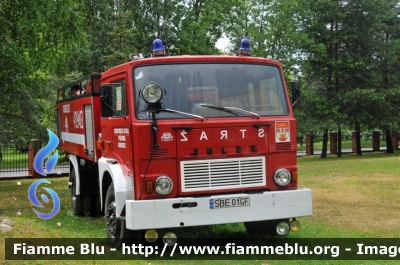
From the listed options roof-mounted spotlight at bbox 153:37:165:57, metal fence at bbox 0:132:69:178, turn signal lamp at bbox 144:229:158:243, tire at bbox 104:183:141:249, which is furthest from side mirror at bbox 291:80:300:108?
metal fence at bbox 0:132:69:178

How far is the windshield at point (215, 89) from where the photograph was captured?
25.3 ft

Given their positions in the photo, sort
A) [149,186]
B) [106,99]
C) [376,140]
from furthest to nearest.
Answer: [376,140], [106,99], [149,186]

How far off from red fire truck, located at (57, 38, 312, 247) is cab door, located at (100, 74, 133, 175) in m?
0.01

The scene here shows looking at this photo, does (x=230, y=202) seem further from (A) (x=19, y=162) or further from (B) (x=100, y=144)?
(A) (x=19, y=162)

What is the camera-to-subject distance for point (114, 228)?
8.26 meters

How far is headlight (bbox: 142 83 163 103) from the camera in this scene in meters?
7.35

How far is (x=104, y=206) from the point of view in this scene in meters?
9.24

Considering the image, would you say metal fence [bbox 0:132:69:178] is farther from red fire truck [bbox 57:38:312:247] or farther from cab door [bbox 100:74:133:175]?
red fire truck [bbox 57:38:312:247]

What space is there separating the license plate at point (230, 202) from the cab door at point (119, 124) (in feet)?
3.92

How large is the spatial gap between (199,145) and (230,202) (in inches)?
33.2

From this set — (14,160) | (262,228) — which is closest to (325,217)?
(262,228)

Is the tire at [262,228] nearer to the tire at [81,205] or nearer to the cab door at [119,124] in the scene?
the cab door at [119,124]

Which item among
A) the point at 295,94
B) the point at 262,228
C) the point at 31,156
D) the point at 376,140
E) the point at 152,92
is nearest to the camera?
the point at 152,92

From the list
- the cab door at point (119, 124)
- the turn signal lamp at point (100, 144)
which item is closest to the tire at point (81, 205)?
the turn signal lamp at point (100, 144)
